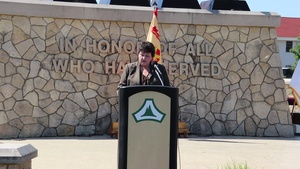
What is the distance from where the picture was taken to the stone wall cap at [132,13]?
1371 centimetres

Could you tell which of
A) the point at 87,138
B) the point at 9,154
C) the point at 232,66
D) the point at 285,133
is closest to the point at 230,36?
the point at 232,66

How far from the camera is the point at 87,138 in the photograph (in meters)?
13.6

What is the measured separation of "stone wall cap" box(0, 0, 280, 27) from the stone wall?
33 millimetres

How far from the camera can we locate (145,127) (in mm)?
6973

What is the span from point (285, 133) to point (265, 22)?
8.76 ft

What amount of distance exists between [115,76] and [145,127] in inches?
292

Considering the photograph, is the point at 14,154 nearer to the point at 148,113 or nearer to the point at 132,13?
the point at 148,113

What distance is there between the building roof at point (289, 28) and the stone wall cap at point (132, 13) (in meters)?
45.5

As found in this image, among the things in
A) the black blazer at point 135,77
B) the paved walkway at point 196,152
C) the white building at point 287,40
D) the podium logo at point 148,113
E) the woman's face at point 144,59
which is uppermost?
the white building at point 287,40

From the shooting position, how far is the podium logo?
6969mm

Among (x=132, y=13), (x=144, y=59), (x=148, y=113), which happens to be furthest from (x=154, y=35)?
(x=148, y=113)

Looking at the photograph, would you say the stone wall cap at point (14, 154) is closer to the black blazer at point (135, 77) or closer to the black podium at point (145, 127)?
the black podium at point (145, 127)

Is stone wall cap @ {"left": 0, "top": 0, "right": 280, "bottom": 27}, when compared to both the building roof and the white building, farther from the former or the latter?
the white building

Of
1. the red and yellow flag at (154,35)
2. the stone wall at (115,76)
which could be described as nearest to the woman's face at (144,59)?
the red and yellow flag at (154,35)
